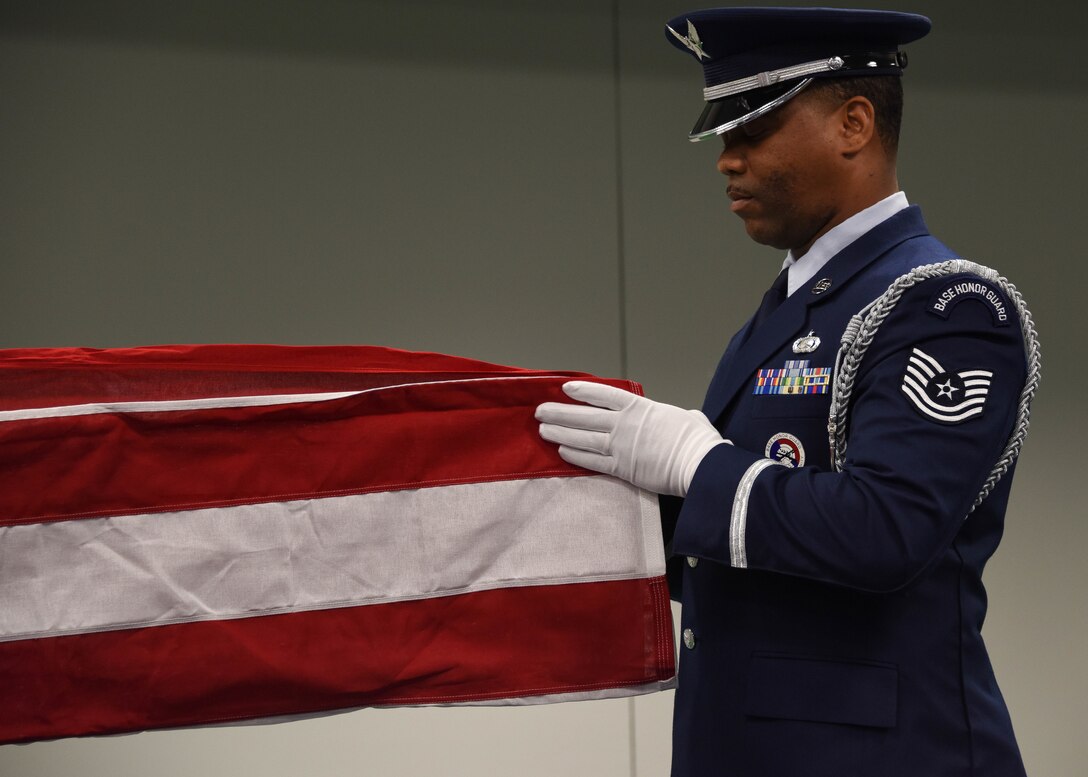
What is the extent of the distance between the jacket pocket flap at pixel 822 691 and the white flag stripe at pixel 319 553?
198mm

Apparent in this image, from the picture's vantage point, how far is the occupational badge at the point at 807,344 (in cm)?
135

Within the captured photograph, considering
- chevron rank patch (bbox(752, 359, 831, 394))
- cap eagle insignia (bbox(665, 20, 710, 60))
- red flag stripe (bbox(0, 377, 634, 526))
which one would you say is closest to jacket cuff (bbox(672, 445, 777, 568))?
chevron rank patch (bbox(752, 359, 831, 394))

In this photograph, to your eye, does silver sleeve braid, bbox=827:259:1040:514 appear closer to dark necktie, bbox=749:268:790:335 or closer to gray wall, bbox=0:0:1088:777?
dark necktie, bbox=749:268:790:335

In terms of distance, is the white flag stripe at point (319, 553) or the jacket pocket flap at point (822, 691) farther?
the white flag stripe at point (319, 553)

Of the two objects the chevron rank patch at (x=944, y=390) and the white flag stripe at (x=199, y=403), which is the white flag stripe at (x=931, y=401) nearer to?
the chevron rank patch at (x=944, y=390)

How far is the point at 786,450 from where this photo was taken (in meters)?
1.33

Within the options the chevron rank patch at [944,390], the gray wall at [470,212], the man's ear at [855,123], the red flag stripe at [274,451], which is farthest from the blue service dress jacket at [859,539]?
the gray wall at [470,212]

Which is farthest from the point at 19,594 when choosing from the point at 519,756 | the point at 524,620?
the point at 519,756

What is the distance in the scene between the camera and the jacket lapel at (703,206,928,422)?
54.5 inches

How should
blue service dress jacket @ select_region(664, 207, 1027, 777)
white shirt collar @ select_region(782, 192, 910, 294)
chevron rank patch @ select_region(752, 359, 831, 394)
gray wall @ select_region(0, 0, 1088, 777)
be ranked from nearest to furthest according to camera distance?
blue service dress jacket @ select_region(664, 207, 1027, 777), chevron rank patch @ select_region(752, 359, 831, 394), white shirt collar @ select_region(782, 192, 910, 294), gray wall @ select_region(0, 0, 1088, 777)

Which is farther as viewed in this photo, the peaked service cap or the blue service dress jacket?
the peaked service cap

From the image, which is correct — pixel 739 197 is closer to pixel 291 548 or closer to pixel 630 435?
pixel 630 435

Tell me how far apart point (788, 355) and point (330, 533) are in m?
0.60

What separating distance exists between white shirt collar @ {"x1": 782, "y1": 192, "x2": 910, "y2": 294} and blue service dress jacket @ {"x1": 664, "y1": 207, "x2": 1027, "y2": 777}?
0.02 m
